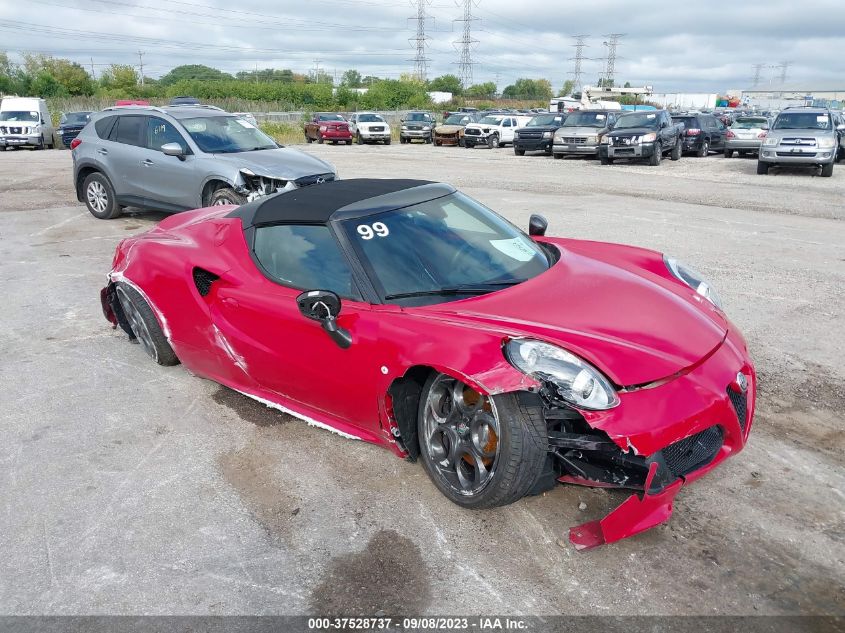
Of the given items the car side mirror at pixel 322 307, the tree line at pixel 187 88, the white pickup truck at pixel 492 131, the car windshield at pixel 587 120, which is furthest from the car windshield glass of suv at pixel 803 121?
the tree line at pixel 187 88

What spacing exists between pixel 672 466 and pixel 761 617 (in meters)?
0.62

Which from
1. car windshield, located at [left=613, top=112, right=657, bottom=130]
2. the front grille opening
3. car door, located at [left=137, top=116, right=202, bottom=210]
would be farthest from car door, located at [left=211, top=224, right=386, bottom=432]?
car windshield, located at [left=613, top=112, right=657, bottom=130]

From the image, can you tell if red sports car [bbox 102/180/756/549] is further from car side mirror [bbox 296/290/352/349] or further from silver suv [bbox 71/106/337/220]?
silver suv [bbox 71/106/337/220]

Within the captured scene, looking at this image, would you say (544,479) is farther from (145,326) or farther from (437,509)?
(145,326)

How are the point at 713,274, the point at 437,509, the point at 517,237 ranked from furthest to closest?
the point at 713,274
the point at 517,237
the point at 437,509

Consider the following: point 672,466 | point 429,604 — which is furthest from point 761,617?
point 429,604

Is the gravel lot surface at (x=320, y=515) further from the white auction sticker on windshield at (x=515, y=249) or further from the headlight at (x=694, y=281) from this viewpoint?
the white auction sticker on windshield at (x=515, y=249)

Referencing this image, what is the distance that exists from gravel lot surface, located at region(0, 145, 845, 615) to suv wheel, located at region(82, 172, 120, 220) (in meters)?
5.39

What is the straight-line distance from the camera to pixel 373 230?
3.72 meters

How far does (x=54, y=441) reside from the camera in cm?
402

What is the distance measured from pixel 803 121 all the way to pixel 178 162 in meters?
16.4

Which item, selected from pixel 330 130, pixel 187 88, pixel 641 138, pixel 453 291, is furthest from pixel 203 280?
pixel 187 88

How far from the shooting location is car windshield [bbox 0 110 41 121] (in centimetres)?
2959

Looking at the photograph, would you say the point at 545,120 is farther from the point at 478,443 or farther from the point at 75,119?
the point at 478,443
